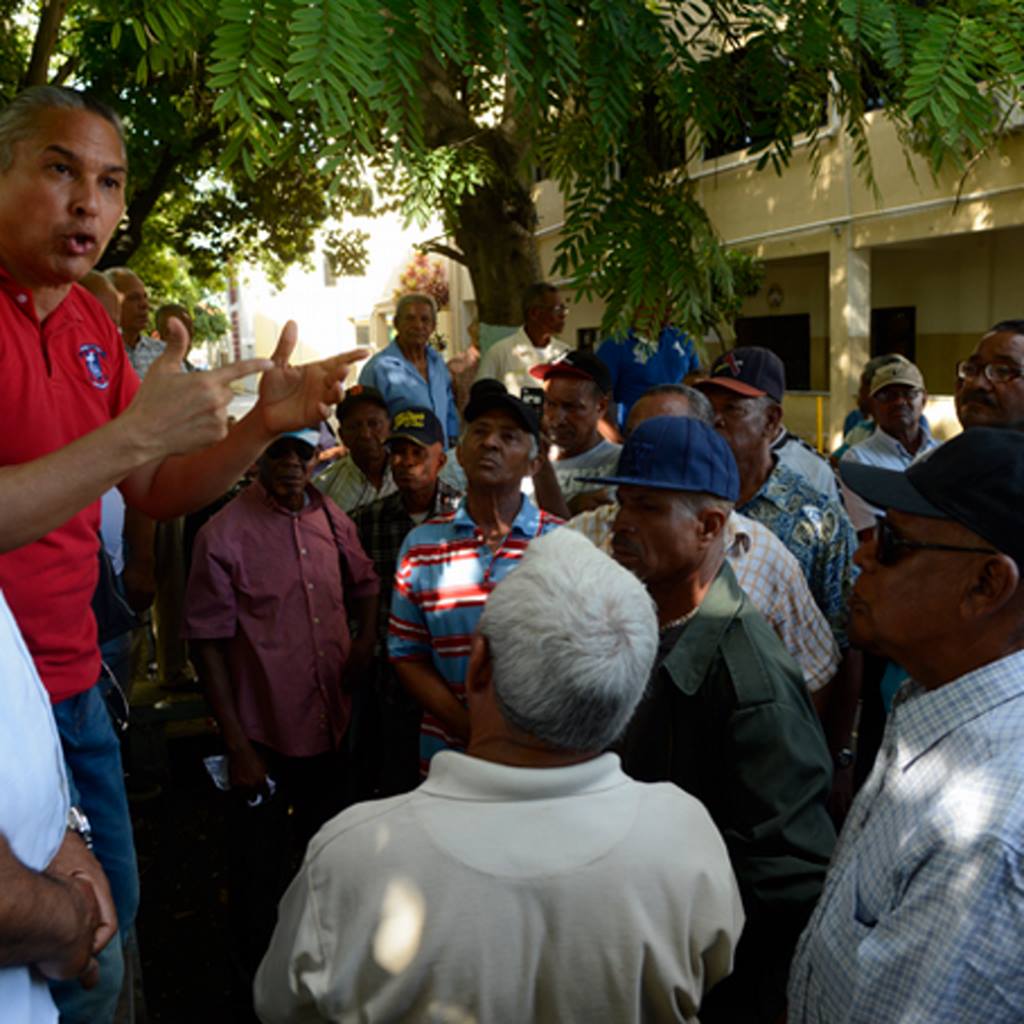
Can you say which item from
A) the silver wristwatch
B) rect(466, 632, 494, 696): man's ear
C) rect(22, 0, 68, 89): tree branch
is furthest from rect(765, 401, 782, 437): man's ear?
rect(22, 0, 68, 89): tree branch

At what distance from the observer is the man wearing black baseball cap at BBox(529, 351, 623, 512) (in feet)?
16.0

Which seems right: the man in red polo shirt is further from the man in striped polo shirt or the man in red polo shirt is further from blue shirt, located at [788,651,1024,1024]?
blue shirt, located at [788,651,1024,1024]

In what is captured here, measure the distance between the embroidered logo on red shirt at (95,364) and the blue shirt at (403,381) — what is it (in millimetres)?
3714

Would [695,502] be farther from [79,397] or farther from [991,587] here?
[79,397]

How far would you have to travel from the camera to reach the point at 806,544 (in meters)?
3.80

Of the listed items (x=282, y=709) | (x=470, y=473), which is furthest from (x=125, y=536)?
(x=470, y=473)

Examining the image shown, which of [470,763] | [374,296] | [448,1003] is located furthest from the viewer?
[374,296]

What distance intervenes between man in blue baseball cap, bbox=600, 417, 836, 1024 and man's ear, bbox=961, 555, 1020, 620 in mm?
571

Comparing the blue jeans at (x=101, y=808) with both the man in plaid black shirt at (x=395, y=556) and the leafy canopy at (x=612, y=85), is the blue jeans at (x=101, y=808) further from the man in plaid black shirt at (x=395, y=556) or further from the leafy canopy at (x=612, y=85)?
the man in plaid black shirt at (x=395, y=556)

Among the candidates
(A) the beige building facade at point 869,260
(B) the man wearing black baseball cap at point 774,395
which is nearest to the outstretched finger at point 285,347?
(B) the man wearing black baseball cap at point 774,395

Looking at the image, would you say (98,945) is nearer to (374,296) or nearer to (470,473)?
(470,473)

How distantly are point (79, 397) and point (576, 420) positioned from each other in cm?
285

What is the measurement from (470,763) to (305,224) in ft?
42.1

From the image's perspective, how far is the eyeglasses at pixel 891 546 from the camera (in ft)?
6.23
